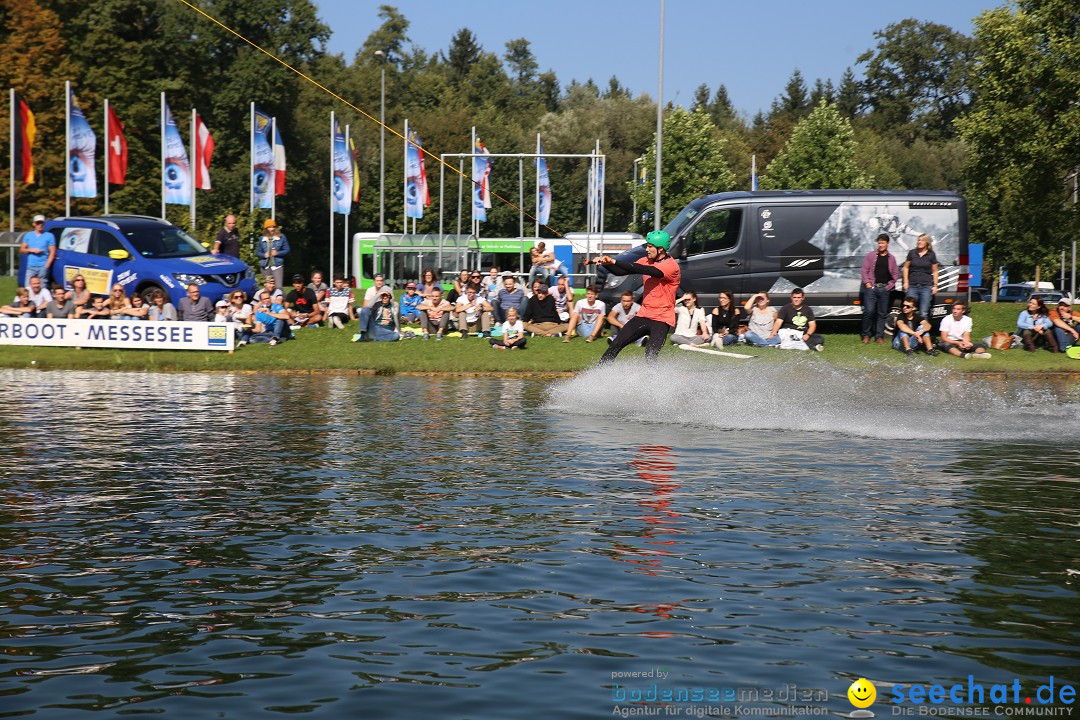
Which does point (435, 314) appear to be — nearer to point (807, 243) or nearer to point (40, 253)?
point (807, 243)

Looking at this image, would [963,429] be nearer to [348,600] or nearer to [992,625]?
[992,625]

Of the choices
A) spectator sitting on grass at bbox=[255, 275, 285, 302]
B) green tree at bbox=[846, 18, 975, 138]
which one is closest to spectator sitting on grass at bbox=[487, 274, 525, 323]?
spectator sitting on grass at bbox=[255, 275, 285, 302]

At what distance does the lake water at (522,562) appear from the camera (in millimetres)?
6289

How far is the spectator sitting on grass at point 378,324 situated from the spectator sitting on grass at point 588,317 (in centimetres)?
357

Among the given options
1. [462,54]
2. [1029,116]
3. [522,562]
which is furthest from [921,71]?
[522,562]

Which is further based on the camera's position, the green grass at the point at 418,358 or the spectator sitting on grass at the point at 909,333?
the spectator sitting on grass at the point at 909,333

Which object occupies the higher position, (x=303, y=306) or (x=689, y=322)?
(x=303, y=306)

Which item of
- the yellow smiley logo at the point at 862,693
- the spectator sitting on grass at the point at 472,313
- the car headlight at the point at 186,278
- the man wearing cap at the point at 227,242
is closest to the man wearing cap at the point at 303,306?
the man wearing cap at the point at 227,242

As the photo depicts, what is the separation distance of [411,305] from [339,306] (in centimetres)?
167

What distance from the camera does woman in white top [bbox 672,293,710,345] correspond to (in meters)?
25.5

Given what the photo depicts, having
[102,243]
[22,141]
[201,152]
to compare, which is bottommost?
[102,243]

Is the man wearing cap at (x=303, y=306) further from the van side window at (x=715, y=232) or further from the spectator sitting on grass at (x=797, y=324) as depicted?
the spectator sitting on grass at (x=797, y=324)

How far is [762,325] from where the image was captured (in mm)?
25562

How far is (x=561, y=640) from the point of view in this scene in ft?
22.6
